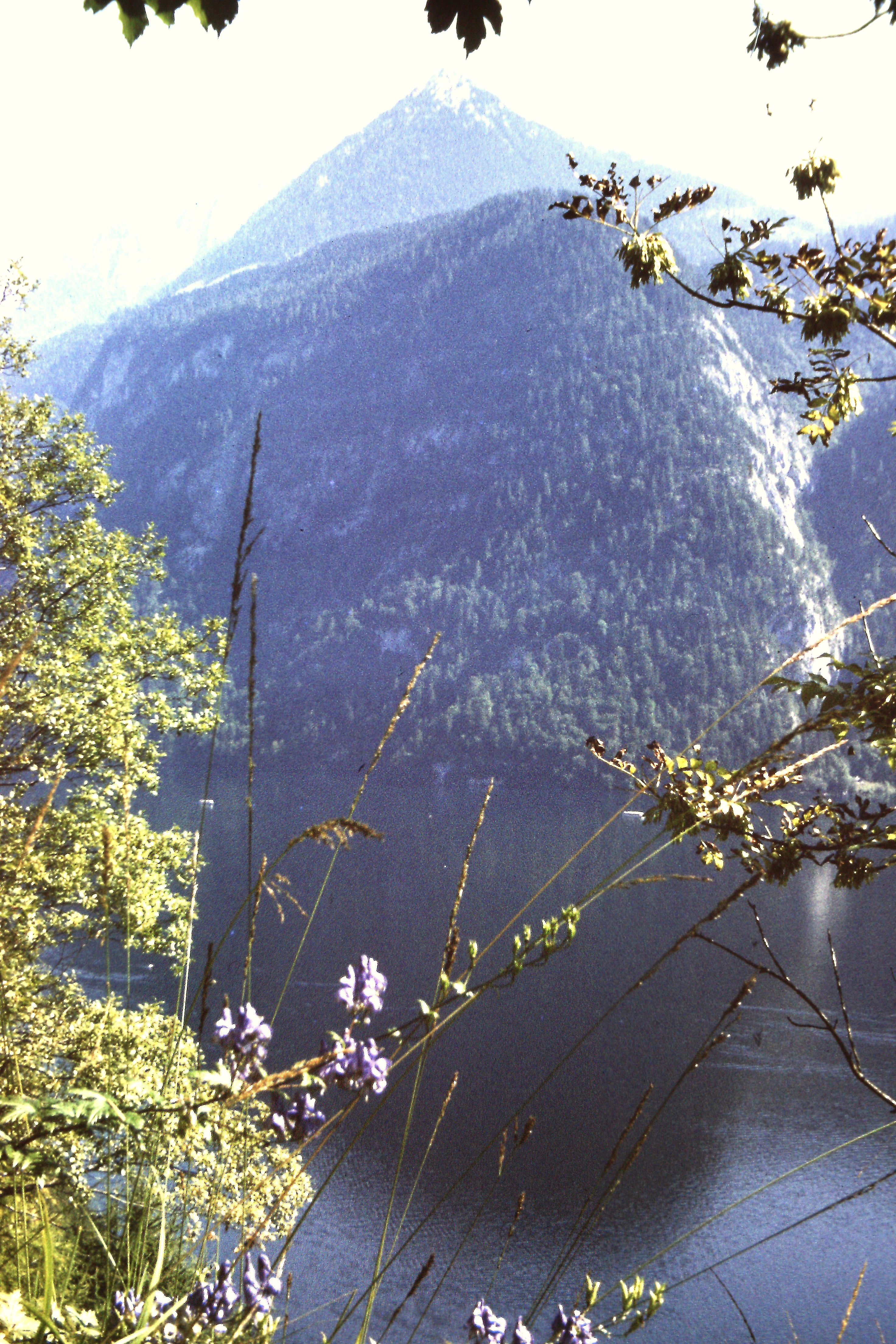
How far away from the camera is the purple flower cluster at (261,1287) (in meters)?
1.36

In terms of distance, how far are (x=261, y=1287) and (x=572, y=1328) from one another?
2.07 feet

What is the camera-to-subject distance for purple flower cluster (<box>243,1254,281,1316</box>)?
53.6 inches

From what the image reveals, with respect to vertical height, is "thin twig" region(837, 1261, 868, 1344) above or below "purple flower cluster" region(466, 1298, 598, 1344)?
above

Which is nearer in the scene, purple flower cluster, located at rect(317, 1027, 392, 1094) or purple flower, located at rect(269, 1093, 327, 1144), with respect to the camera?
purple flower cluster, located at rect(317, 1027, 392, 1094)

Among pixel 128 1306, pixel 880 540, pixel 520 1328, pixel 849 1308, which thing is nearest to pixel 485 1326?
pixel 520 1328

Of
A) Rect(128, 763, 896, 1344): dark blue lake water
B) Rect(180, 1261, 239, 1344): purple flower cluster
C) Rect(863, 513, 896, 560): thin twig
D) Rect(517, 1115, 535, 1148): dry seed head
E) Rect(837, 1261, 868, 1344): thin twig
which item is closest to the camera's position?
Rect(837, 1261, 868, 1344): thin twig

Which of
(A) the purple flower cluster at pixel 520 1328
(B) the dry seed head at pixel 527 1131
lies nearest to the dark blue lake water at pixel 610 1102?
(A) the purple flower cluster at pixel 520 1328

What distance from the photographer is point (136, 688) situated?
14.1 metres

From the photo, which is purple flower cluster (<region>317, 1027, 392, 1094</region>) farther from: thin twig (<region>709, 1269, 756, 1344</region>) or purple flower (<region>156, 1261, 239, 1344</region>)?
thin twig (<region>709, 1269, 756, 1344</region>)

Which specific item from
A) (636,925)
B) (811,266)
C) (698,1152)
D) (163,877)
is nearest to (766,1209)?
(698,1152)

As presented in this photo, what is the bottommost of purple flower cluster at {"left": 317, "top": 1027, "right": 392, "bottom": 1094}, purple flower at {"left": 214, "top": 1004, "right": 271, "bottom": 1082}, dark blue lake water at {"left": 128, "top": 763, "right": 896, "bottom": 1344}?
dark blue lake water at {"left": 128, "top": 763, "right": 896, "bottom": 1344}

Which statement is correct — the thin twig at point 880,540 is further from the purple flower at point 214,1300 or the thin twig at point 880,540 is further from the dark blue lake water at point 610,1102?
the dark blue lake water at point 610,1102

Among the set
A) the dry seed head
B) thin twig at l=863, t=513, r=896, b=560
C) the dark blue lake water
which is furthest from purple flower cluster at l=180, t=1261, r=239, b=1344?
the dark blue lake water

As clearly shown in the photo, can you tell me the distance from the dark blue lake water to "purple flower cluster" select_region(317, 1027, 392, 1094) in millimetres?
14191
